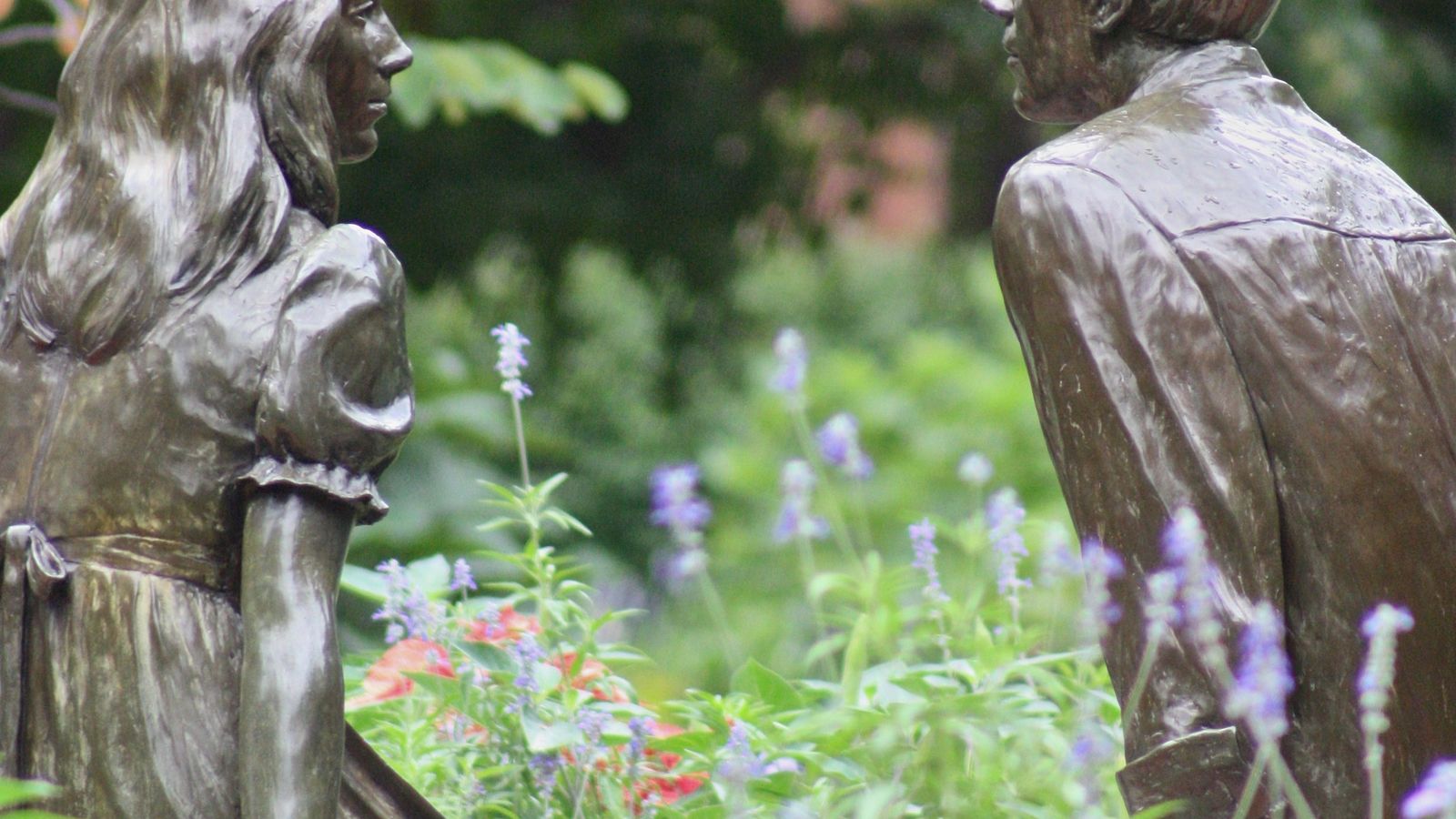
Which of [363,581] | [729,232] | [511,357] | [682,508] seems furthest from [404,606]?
[729,232]

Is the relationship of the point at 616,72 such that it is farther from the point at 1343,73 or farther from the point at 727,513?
the point at 1343,73

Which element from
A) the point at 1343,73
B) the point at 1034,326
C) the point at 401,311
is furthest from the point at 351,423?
the point at 1343,73

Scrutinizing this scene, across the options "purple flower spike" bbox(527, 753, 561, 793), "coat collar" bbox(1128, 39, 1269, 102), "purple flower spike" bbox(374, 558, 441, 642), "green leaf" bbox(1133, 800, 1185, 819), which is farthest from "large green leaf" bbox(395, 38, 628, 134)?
"green leaf" bbox(1133, 800, 1185, 819)

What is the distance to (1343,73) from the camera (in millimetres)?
7520

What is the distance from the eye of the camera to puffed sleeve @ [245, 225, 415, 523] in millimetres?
1920

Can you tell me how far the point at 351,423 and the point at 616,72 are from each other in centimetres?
642

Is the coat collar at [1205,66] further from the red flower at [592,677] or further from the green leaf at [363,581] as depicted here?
the green leaf at [363,581]

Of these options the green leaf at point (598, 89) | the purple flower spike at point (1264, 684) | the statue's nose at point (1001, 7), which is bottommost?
the purple flower spike at point (1264, 684)

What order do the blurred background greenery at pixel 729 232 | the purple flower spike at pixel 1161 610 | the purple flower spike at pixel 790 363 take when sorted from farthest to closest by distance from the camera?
the blurred background greenery at pixel 729 232, the purple flower spike at pixel 790 363, the purple flower spike at pixel 1161 610

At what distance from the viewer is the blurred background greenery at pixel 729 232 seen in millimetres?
7293

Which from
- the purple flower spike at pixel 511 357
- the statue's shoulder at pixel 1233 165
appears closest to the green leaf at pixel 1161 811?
the statue's shoulder at pixel 1233 165

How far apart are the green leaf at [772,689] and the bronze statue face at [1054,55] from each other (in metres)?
0.78

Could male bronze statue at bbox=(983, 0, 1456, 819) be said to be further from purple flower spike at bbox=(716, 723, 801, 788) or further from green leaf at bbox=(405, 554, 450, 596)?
green leaf at bbox=(405, 554, 450, 596)

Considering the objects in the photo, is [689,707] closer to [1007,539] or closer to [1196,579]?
[1007,539]
